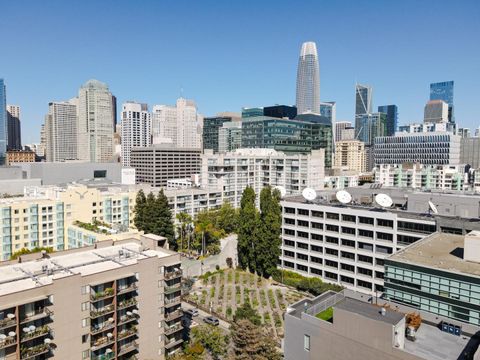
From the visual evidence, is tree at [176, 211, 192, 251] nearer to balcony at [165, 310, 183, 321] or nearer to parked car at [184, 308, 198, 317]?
parked car at [184, 308, 198, 317]

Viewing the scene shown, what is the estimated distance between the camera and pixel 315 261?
76000mm

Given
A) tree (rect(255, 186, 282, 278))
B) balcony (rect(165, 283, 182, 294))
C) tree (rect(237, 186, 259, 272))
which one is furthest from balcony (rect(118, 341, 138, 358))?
tree (rect(237, 186, 259, 272))

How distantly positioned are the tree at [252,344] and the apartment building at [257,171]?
7991cm

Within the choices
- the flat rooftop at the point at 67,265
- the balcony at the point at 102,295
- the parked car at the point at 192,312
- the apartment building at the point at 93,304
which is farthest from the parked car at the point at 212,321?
the balcony at the point at 102,295

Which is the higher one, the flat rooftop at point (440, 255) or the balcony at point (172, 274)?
the flat rooftop at point (440, 255)

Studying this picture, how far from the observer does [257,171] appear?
5399 inches

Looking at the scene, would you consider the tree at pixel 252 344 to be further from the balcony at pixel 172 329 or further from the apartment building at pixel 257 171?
the apartment building at pixel 257 171

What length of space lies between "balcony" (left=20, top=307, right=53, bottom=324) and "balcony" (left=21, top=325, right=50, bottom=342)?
118 cm

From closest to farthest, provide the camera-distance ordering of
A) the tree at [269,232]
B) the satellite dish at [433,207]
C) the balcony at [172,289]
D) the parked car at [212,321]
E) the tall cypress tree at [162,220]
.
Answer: the balcony at [172,289], the parked car at [212,321], the satellite dish at [433,207], the tree at [269,232], the tall cypress tree at [162,220]

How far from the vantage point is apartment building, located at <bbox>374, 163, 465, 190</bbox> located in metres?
161

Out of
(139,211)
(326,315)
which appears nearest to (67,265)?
(326,315)

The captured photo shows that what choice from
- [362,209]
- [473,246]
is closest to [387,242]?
[362,209]

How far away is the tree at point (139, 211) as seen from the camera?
85.8m

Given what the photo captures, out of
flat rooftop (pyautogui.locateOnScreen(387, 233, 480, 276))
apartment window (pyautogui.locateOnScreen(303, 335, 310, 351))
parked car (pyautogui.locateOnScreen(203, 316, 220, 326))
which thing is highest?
flat rooftop (pyautogui.locateOnScreen(387, 233, 480, 276))
